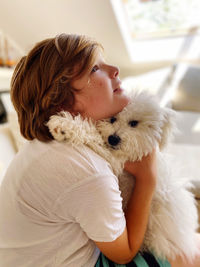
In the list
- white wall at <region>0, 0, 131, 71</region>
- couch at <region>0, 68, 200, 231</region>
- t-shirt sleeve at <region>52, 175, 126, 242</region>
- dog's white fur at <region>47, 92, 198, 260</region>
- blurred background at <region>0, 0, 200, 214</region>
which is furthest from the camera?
white wall at <region>0, 0, 131, 71</region>

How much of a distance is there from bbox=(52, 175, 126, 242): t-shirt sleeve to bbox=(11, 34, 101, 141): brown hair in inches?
7.7

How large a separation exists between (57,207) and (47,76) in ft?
1.26

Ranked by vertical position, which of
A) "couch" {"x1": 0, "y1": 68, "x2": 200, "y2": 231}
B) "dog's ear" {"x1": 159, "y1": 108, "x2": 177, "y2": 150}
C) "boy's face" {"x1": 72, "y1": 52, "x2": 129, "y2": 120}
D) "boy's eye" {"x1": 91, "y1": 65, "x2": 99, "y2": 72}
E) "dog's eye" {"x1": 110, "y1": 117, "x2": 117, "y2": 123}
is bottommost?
"couch" {"x1": 0, "y1": 68, "x2": 200, "y2": 231}

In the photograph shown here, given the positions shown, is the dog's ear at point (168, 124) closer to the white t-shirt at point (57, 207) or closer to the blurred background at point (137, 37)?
the white t-shirt at point (57, 207)

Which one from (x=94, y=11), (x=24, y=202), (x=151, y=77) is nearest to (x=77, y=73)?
(x=24, y=202)

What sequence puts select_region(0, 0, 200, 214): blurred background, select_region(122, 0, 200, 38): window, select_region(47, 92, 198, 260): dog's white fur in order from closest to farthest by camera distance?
select_region(47, 92, 198, 260): dog's white fur
select_region(0, 0, 200, 214): blurred background
select_region(122, 0, 200, 38): window

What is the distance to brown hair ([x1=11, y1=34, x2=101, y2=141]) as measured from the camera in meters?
0.68

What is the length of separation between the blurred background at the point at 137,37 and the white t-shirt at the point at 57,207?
40.6 inches

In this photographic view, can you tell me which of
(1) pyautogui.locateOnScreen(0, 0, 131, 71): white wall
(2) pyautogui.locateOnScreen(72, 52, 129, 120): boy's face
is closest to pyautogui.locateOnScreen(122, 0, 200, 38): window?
(1) pyautogui.locateOnScreen(0, 0, 131, 71): white wall

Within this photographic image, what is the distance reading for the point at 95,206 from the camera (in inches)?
23.6

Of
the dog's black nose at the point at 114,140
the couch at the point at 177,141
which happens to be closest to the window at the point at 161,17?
the couch at the point at 177,141

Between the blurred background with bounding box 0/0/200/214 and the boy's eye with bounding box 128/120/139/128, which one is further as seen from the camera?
the blurred background with bounding box 0/0/200/214

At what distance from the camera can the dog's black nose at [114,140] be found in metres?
0.74

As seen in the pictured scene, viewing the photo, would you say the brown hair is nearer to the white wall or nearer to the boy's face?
the boy's face
